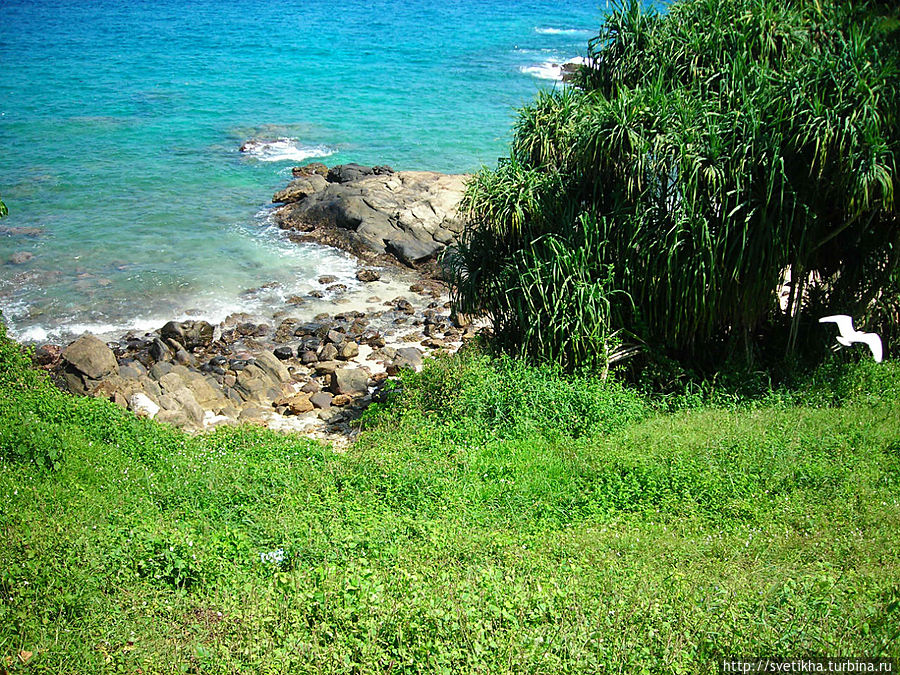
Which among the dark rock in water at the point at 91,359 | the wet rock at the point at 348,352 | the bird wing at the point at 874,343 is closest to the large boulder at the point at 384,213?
the wet rock at the point at 348,352

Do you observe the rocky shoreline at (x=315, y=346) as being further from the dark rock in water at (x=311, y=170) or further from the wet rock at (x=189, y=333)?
the dark rock in water at (x=311, y=170)

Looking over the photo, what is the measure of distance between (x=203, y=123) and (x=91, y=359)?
71.6 feet

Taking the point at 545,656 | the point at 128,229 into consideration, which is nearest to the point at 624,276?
the point at 545,656

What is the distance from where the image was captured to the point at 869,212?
37.6ft

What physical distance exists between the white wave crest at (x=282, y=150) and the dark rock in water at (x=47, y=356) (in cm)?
1487

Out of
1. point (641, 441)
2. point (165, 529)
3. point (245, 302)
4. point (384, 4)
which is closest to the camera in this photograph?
point (165, 529)

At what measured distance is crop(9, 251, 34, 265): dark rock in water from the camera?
21.9 meters

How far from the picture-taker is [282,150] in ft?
103

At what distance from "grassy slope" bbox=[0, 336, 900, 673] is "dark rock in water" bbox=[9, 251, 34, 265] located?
11860 mm

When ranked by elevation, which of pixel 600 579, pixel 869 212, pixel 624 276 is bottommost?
pixel 600 579

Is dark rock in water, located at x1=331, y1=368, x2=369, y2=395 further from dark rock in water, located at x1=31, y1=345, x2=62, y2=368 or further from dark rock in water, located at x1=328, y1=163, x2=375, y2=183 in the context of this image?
dark rock in water, located at x1=328, y1=163, x2=375, y2=183

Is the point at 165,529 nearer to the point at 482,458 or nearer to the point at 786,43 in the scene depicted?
the point at 482,458

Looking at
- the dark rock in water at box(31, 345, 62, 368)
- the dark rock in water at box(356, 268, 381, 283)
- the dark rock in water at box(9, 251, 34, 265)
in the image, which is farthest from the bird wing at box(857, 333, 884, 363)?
the dark rock in water at box(9, 251, 34, 265)

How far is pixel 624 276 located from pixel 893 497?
198 inches
